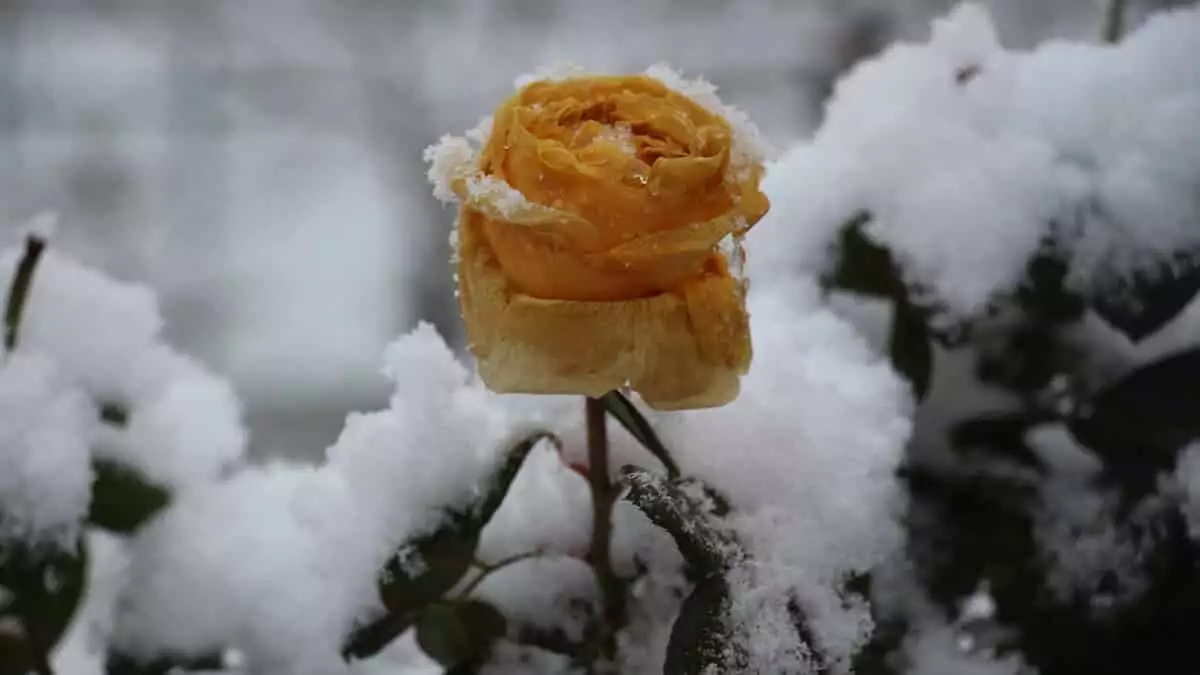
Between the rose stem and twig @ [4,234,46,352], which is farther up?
twig @ [4,234,46,352]

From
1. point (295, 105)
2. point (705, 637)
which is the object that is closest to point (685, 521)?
point (705, 637)

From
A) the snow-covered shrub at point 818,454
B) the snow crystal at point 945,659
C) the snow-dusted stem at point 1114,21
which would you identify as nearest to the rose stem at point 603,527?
the snow-covered shrub at point 818,454

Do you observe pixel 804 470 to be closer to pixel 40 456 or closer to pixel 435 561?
pixel 435 561

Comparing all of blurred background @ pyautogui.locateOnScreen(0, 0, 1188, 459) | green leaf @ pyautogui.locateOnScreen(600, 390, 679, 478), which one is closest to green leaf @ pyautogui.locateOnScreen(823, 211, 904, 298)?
green leaf @ pyautogui.locateOnScreen(600, 390, 679, 478)

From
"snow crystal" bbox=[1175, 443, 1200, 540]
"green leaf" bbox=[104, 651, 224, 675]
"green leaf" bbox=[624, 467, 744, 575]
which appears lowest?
"green leaf" bbox=[624, 467, 744, 575]

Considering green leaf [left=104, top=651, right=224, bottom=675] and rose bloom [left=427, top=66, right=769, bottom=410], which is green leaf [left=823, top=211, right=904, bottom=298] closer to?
rose bloom [left=427, top=66, right=769, bottom=410]

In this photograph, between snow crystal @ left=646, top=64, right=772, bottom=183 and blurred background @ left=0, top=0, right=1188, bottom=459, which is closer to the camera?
snow crystal @ left=646, top=64, right=772, bottom=183
